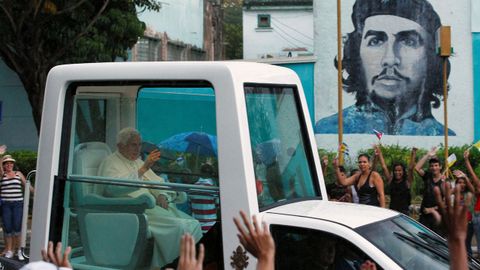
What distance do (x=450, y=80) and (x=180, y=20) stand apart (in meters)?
12.8

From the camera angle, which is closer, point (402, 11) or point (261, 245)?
point (261, 245)

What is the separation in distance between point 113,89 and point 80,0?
1047 centimetres

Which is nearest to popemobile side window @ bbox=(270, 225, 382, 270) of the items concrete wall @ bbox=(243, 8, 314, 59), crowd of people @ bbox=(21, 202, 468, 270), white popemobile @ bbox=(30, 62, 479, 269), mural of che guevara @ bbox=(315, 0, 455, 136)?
white popemobile @ bbox=(30, 62, 479, 269)

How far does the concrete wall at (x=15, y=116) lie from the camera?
19047mm

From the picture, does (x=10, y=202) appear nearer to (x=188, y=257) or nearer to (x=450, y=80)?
(x=188, y=257)

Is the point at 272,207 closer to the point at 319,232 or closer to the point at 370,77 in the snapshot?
the point at 319,232

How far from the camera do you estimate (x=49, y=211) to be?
188 inches

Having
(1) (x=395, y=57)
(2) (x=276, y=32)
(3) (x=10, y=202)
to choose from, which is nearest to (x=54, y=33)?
(3) (x=10, y=202)

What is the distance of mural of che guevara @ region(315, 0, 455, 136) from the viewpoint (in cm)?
1950

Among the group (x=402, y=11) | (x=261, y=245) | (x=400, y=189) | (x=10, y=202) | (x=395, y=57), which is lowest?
(x=10, y=202)

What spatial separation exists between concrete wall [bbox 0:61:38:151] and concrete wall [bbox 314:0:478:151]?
8155 mm

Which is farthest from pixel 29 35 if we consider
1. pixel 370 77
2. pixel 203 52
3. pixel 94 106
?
pixel 203 52

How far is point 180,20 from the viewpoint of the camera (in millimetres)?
28812

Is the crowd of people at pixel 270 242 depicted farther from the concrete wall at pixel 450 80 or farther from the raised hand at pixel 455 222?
the concrete wall at pixel 450 80
